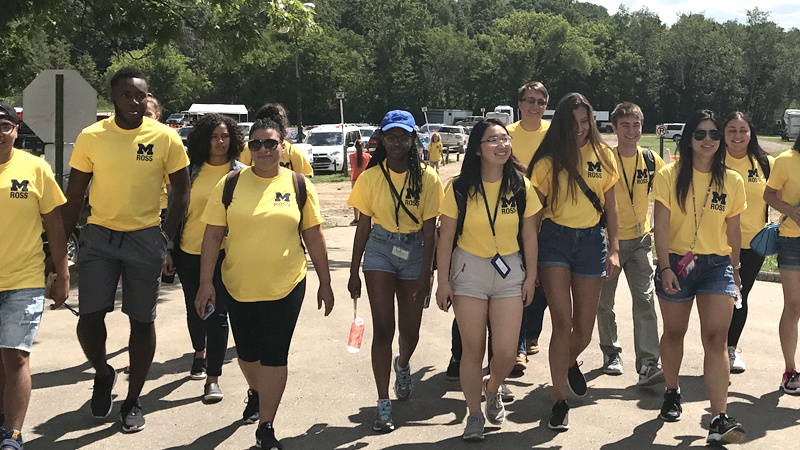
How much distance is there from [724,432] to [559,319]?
1.17m

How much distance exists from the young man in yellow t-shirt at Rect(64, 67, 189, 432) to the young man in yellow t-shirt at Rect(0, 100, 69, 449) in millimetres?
495

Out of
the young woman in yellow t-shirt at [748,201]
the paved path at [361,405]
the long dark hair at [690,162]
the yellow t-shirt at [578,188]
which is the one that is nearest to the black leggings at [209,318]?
the paved path at [361,405]

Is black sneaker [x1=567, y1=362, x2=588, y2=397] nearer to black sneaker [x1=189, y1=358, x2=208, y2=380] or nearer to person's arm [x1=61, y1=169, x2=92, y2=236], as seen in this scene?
black sneaker [x1=189, y1=358, x2=208, y2=380]

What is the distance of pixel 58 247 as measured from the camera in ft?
16.4

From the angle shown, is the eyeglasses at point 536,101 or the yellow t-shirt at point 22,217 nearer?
the yellow t-shirt at point 22,217

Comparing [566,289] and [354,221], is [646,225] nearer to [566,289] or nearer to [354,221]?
[566,289]

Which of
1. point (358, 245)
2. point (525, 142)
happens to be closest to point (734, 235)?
point (525, 142)

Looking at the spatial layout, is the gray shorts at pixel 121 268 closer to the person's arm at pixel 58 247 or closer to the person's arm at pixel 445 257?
the person's arm at pixel 58 247

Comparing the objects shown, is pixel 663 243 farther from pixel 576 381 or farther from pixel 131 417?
pixel 131 417

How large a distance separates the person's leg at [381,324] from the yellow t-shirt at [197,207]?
149cm

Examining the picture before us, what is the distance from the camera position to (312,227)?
16.9ft

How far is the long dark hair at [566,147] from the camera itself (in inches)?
220

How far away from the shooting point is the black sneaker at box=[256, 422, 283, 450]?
4.96 metres

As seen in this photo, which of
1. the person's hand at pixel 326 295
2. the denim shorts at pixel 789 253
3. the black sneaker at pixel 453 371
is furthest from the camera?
the black sneaker at pixel 453 371
